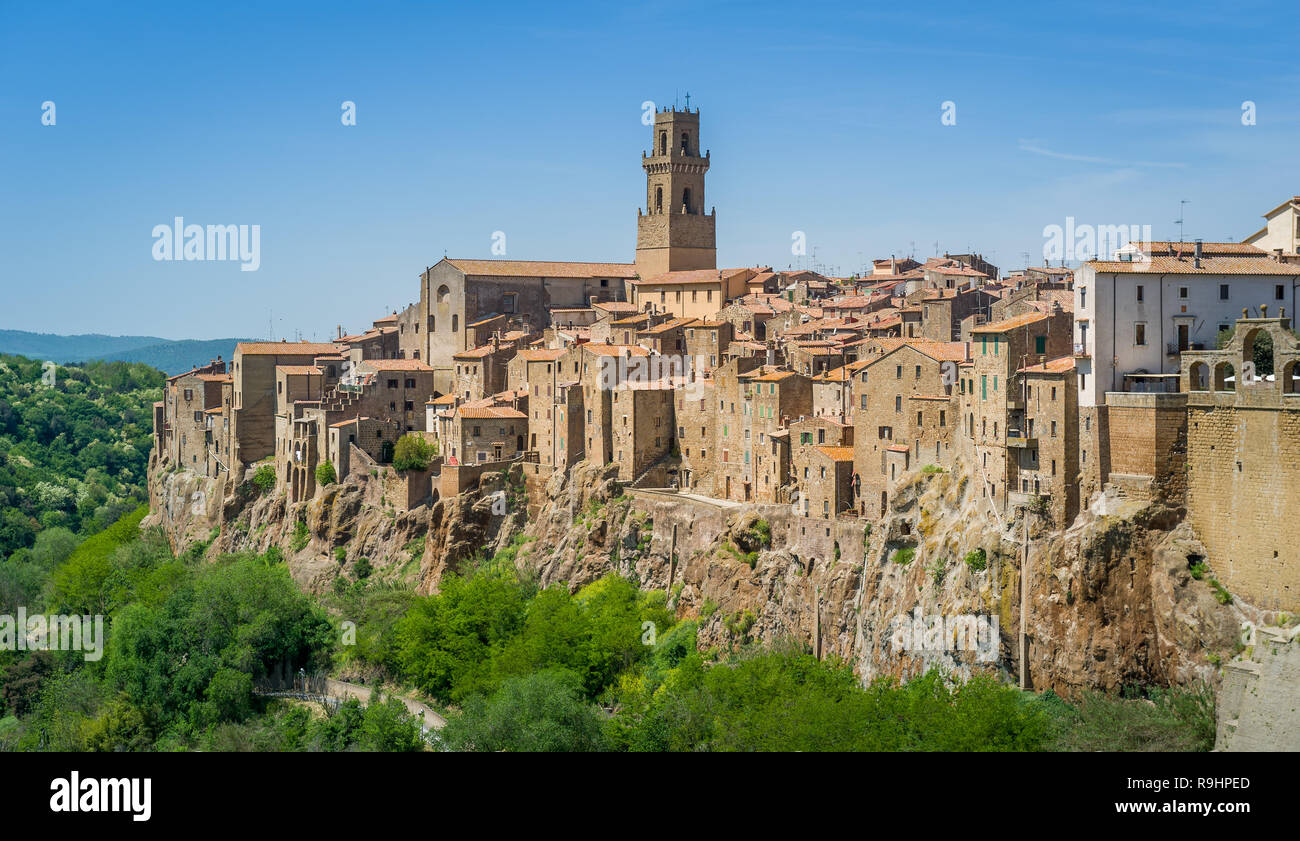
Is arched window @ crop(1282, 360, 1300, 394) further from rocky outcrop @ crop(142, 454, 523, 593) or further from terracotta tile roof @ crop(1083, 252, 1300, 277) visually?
rocky outcrop @ crop(142, 454, 523, 593)

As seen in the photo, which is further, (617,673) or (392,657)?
(392,657)

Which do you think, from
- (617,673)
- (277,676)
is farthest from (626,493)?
(277,676)

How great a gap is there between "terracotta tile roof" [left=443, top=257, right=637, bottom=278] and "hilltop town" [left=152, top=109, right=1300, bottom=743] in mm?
248

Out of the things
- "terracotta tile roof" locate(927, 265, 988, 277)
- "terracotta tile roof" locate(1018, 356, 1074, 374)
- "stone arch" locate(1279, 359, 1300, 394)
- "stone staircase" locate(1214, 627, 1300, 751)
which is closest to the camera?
"stone staircase" locate(1214, 627, 1300, 751)

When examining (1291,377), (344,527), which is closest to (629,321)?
(344,527)

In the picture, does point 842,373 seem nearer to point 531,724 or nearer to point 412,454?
point 531,724

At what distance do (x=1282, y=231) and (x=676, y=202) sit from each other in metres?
50.2

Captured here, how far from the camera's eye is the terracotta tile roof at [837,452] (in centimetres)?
5896

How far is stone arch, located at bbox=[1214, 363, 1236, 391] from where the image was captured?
1857 inches

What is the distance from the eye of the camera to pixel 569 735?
50438 mm

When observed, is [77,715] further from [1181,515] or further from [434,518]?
[1181,515]

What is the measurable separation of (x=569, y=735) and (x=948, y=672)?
12642 mm

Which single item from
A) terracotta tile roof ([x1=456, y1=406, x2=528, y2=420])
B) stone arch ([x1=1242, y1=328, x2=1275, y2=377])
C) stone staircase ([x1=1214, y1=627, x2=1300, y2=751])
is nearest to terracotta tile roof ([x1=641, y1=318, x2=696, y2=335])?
terracotta tile roof ([x1=456, y1=406, x2=528, y2=420])

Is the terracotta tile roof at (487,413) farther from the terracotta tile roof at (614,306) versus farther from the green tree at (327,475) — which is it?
the terracotta tile roof at (614,306)
